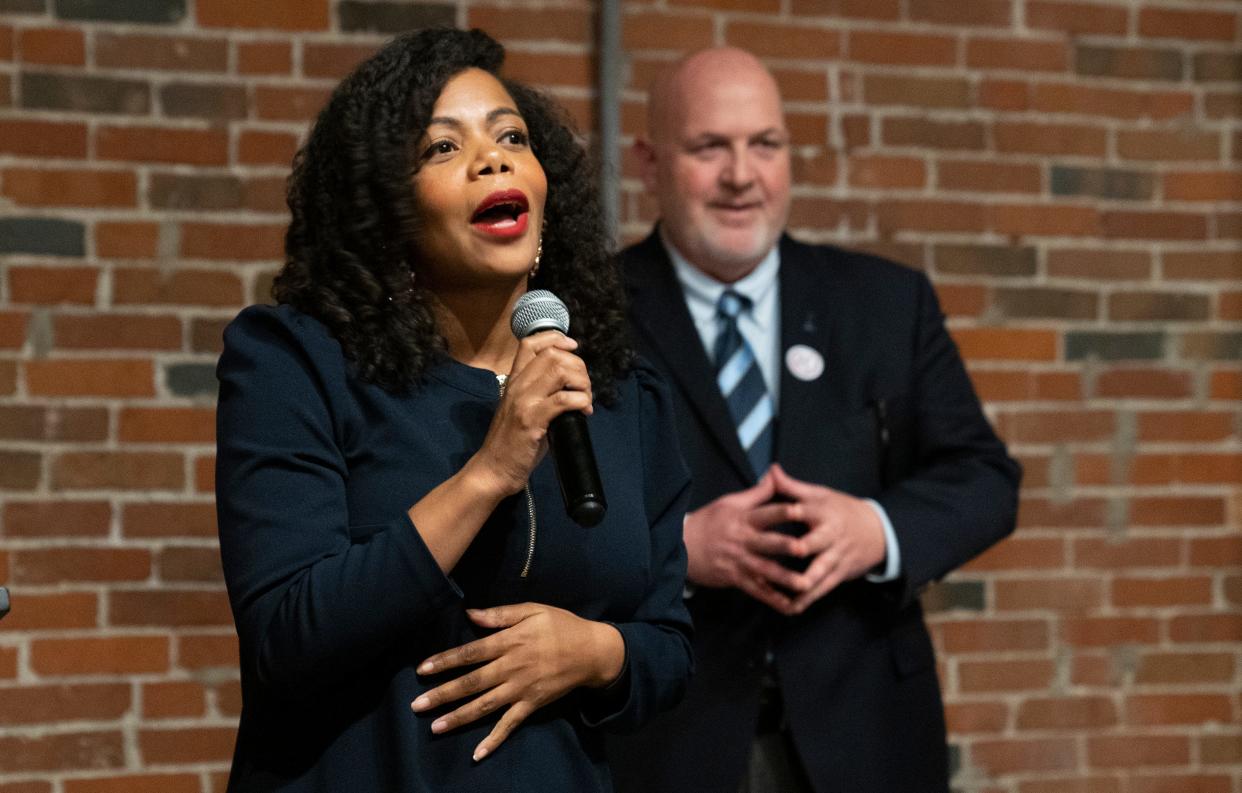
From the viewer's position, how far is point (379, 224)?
1.45 m

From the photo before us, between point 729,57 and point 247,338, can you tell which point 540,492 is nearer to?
point 247,338

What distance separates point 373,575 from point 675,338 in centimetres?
99

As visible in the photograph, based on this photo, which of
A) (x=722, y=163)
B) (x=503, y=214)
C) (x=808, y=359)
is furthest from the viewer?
(x=722, y=163)

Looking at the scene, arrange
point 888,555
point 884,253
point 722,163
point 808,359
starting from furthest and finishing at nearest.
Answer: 1. point 884,253
2. point 722,163
3. point 808,359
4. point 888,555

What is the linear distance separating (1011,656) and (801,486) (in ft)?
3.45

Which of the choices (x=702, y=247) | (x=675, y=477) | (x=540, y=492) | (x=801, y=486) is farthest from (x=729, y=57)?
(x=540, y=492)

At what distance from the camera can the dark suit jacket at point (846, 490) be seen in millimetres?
2023

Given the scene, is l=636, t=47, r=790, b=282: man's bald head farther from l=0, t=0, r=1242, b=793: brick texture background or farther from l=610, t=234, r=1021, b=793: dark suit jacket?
l=0, t=0, r=1242, b=793: brick texture background

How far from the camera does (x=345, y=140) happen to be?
1.47 metres

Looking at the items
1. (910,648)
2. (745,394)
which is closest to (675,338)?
(745,394)

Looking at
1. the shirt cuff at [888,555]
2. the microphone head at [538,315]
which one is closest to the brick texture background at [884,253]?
the shirt cuff at [888,555]

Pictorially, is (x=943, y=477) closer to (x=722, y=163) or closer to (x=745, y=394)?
(x=745, y=394)

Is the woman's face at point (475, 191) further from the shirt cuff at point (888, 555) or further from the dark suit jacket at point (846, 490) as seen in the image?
the shirt cuff at point (888, 555)

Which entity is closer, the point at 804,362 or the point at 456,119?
the point at 456,119
